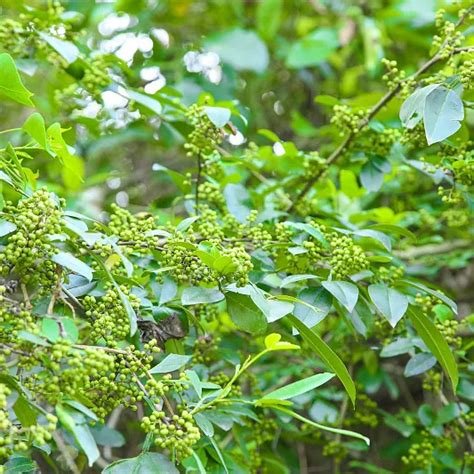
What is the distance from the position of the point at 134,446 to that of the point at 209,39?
1.29 metres

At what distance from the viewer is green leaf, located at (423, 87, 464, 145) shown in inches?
45.3

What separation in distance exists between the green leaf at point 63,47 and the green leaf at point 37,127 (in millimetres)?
399

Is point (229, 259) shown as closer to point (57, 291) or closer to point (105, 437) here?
point (57, 291)

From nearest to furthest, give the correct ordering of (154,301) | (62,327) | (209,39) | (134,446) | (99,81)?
(62,327), (154,301), (99,81), (134,446), (209,39)

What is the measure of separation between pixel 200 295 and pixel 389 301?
31 cm

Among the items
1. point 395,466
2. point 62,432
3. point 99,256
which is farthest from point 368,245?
point 395,466

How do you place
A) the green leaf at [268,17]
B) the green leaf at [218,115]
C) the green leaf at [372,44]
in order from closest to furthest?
the green leaf at [218,115] < the green leaf at [372,44] < the green leaf at [268,17]

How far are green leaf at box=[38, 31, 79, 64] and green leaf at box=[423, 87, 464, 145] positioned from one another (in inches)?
26.6

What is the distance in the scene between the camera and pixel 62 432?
57.7 inches

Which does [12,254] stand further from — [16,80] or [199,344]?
[199,344]

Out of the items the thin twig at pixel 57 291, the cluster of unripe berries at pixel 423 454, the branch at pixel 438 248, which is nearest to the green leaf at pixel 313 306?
the thin twig at pixel 57 291

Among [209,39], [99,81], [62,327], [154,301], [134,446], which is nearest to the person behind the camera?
[62,327]

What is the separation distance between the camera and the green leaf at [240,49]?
2449 mm

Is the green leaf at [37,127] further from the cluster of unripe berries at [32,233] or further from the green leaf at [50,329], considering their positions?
the green leaf at [50,329]
